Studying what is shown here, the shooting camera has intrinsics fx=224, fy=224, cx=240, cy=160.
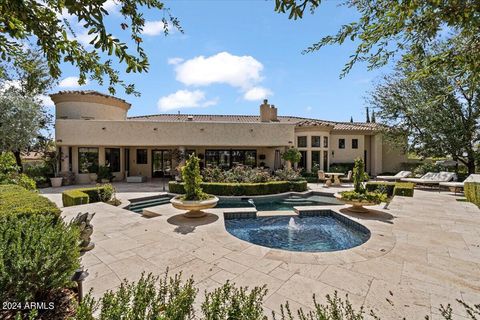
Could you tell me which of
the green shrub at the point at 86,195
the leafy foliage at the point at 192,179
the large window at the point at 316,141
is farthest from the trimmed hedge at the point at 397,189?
the green shrub at the point at 86,195

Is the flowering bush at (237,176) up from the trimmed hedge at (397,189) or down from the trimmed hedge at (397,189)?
up

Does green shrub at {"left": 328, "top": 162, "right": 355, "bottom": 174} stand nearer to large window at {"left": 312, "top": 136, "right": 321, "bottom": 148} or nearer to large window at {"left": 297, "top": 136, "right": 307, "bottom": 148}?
large window at {"left": 312, "top": 136, "right": 321, "bottom": 148}

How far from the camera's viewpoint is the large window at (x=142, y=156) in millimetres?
21500

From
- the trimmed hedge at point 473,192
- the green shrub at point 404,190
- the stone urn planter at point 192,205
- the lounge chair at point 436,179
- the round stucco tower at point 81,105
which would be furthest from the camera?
the round stucco tower at point 81,105

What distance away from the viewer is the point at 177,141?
17891 mm

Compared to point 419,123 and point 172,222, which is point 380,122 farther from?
point 172,222

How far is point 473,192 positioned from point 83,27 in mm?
15470

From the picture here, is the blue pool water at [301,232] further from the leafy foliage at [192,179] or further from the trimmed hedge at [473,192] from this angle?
the trimmed hedge at [473,192]

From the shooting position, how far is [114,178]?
63.1 feet

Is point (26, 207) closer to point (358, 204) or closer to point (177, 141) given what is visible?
point (358, 204)

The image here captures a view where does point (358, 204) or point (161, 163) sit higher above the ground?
point (161, 163)

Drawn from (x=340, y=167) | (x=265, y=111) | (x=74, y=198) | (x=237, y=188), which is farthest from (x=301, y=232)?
(x=340, y=167)

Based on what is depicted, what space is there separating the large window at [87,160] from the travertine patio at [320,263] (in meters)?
12.9

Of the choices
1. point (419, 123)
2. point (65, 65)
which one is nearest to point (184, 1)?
point (65, 65)
